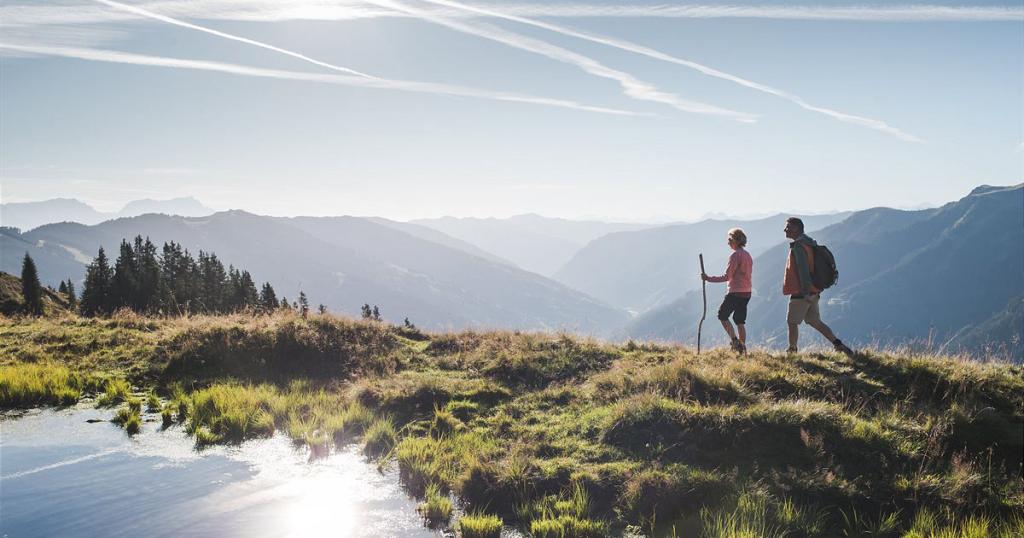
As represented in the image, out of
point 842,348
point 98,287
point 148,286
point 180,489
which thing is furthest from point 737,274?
point 98,287

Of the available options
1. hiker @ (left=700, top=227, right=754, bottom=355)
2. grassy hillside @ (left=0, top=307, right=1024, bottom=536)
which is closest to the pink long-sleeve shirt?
hiker @ (left=700, top=227, right=754, bottom=355)

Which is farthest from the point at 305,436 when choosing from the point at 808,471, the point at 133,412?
the point at 808,471

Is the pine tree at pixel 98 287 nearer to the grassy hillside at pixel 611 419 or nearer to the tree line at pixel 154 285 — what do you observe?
the tree line at pixel 154 285

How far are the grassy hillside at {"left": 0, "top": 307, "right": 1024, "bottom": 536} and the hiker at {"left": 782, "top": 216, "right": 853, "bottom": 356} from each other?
0.97 metres

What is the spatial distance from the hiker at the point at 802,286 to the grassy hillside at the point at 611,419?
0.97 meters

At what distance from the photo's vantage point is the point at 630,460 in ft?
26.8

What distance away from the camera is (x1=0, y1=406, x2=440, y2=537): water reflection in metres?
6.46

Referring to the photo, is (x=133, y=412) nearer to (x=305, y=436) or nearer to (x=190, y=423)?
(x=190, y=423)

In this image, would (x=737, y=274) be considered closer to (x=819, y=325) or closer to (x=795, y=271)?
(x=795, y=271)

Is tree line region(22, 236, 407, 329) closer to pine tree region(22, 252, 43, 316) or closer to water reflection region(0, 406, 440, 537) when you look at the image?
pine tree region(22, 252, 43, 316)

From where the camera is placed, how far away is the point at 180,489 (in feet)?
24.3

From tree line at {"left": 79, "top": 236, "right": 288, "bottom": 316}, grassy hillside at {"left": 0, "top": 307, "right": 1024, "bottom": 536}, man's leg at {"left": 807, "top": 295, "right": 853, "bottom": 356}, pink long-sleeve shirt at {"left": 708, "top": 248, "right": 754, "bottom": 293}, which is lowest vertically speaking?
tree line at {"left": 79, "top": 236, "right": 288, "bottom": 316}

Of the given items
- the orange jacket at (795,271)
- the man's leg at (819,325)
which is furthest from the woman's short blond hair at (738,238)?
the man's leg at (819,325)

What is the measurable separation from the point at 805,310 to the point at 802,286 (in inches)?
27.3
